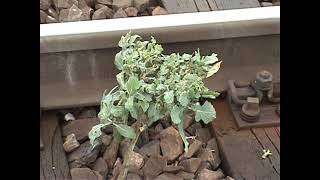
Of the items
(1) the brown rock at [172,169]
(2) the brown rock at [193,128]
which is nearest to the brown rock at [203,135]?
(2) the brown rock at [193,128]

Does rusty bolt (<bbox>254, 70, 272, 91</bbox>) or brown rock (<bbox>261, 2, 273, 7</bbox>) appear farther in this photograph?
brown rock (<bbox>261, 2, 273, 7</bbox>)

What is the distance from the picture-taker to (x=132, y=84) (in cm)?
281

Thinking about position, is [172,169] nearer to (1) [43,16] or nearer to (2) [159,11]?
(2) [159,11]

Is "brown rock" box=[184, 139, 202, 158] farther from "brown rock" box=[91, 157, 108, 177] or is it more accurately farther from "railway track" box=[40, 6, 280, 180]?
"brown rock" box=[91, 157, 108, 177]

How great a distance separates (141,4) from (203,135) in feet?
2.43

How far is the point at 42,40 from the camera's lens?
321 cm

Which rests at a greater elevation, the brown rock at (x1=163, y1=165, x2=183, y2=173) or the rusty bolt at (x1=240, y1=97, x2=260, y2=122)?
the rusty bolt at (x1=240, y1=97, x2=260, y2=122)

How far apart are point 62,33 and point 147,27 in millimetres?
337

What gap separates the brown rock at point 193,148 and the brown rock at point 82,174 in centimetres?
37

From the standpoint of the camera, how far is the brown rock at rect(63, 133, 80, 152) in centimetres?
322

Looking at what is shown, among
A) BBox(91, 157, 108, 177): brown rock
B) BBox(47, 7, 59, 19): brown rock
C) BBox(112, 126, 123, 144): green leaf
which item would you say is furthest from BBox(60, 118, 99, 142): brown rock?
BBox(47, 7, 59, 19): brown rock

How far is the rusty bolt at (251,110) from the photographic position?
336cm

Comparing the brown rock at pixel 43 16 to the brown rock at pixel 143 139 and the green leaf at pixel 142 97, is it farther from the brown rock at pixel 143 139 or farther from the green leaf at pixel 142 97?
the green leaf at pixel 142 97

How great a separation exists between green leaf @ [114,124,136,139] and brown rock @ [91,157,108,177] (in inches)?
10.4
